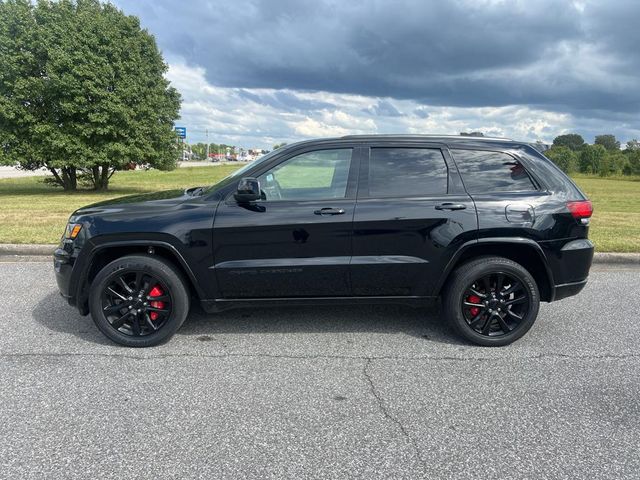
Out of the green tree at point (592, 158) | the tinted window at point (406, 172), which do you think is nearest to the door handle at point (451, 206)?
the tinted window at point (406, 172)

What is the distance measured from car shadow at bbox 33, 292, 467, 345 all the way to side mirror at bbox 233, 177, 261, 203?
1133 mm

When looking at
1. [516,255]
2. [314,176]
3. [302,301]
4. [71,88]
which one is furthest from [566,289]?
[71,88]

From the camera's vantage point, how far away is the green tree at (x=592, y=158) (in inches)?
2233

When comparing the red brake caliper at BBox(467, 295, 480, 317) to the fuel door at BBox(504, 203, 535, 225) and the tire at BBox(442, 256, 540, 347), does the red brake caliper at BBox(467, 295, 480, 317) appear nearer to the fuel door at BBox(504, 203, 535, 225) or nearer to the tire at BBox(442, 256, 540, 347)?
the tire at BBox(442, 256, 540, 347)

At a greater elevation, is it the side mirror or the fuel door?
the side mirror

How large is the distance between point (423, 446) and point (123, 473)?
1.59m

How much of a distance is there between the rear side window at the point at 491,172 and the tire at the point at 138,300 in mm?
2578

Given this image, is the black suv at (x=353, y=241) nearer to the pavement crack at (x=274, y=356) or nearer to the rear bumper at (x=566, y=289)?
the rear bumper at (x=566, y=289)

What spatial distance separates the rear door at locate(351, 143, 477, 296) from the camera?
374 centimetres

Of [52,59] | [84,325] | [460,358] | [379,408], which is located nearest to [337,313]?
[460,358]

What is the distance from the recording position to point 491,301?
3889 mm

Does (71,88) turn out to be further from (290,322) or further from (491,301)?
(491,301)

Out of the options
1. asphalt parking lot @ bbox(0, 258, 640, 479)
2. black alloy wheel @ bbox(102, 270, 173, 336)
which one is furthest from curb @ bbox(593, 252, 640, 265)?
black alloy wheel @ bbox(102, 270, 173, 336)

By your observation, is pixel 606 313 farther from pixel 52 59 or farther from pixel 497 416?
pixel 52 59
